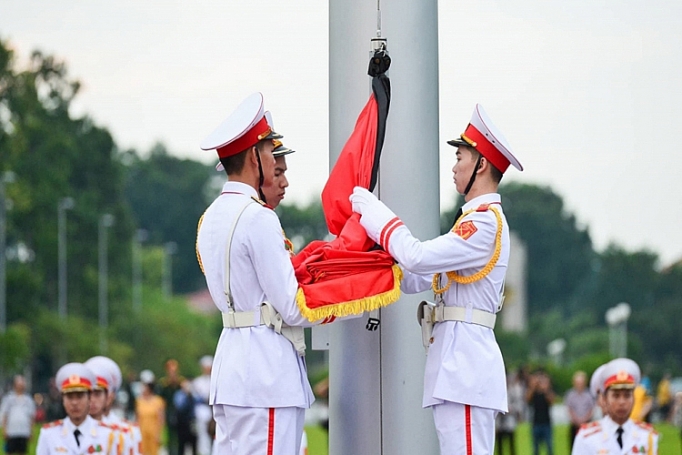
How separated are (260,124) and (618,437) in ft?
14.0

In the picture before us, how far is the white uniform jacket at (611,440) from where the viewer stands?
10.3m

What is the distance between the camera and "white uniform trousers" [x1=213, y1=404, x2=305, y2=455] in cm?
732

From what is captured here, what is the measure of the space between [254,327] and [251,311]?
0.28 ft

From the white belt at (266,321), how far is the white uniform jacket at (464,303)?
671mm

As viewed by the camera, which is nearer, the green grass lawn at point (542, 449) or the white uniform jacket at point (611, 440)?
the white uniform jacket at point (611, 440)

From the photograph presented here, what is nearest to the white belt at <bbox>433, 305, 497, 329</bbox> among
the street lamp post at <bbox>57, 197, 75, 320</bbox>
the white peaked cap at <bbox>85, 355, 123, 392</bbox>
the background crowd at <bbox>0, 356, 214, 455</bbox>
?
the white peaked cap at <bbox>85, 355, 123, 392</bbox>

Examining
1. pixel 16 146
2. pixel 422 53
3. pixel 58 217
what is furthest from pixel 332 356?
pixel 58 217

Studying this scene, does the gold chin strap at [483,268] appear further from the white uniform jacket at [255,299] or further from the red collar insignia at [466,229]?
the white uniform jacket at [255,299]

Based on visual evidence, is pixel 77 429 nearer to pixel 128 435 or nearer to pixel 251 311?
pixel 128 435

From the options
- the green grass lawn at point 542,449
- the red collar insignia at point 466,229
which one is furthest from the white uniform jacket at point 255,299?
the green grass lawn at point 542,449

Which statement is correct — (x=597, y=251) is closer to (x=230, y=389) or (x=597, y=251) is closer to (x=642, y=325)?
(x=642, y=325)

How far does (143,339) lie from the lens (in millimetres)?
72438

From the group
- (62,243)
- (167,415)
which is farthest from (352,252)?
(62,243)

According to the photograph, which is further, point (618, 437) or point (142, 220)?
point (142, 220)
